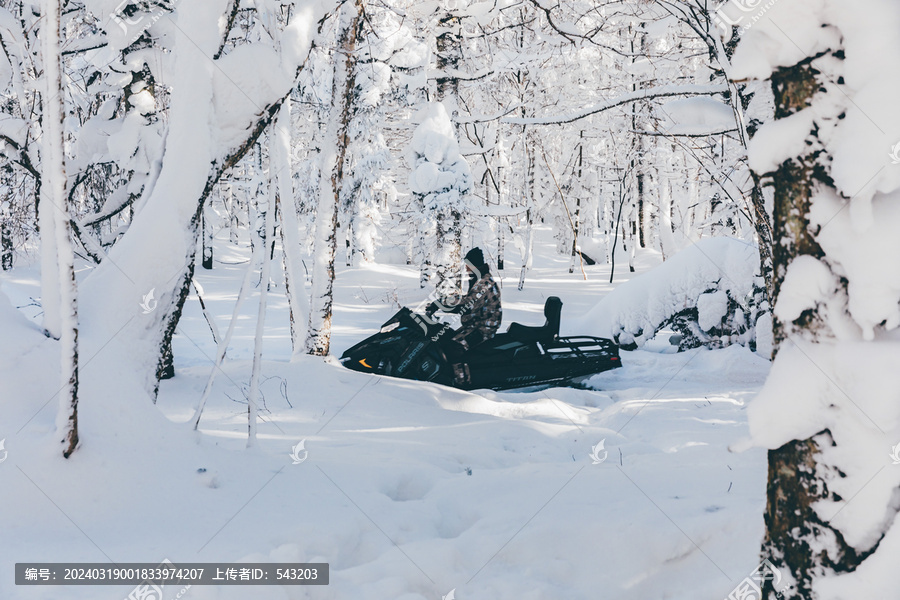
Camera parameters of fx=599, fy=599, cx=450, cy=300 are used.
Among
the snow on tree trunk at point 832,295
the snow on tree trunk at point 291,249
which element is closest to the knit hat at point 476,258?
the snow on tree trunk at point 291,249

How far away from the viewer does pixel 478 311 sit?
709cm

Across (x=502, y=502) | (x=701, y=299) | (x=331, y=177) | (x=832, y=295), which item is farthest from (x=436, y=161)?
(x=832, y=295)

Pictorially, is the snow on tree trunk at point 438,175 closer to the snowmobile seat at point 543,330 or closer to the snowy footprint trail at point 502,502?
the snowmobile seat at point 543,330

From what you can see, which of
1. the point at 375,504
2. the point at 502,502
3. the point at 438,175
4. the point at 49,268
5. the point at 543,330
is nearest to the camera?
the point at 49,268

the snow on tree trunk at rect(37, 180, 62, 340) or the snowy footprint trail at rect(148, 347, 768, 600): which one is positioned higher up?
the snow on tree trunk at rect(37, 180, 62, 340)

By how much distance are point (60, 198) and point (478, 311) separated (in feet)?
16.5

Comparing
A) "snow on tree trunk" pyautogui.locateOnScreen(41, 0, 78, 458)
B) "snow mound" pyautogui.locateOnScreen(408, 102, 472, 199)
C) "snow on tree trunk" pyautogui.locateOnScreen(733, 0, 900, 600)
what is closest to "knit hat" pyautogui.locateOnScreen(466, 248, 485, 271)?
"snow on tree trunk" pyautogui.locateOnScreen(41, 0, 78, 458)

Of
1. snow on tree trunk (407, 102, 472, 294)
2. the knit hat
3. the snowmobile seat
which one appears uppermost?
snow on tree trunk (407, 102, 472, 294)

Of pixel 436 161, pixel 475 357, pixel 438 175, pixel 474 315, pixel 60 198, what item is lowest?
pixel 475 357

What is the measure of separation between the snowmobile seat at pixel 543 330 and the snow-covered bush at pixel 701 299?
106 inches

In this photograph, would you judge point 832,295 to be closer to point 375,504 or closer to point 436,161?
point 375,504

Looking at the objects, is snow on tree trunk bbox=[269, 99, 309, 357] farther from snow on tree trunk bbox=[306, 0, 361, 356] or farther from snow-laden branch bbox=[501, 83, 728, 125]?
snow-laden branch bbox=[501, 83, 728, 125]

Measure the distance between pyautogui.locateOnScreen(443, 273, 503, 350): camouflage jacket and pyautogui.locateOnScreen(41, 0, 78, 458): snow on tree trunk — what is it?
483 cm

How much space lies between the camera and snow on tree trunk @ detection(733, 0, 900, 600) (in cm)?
163
